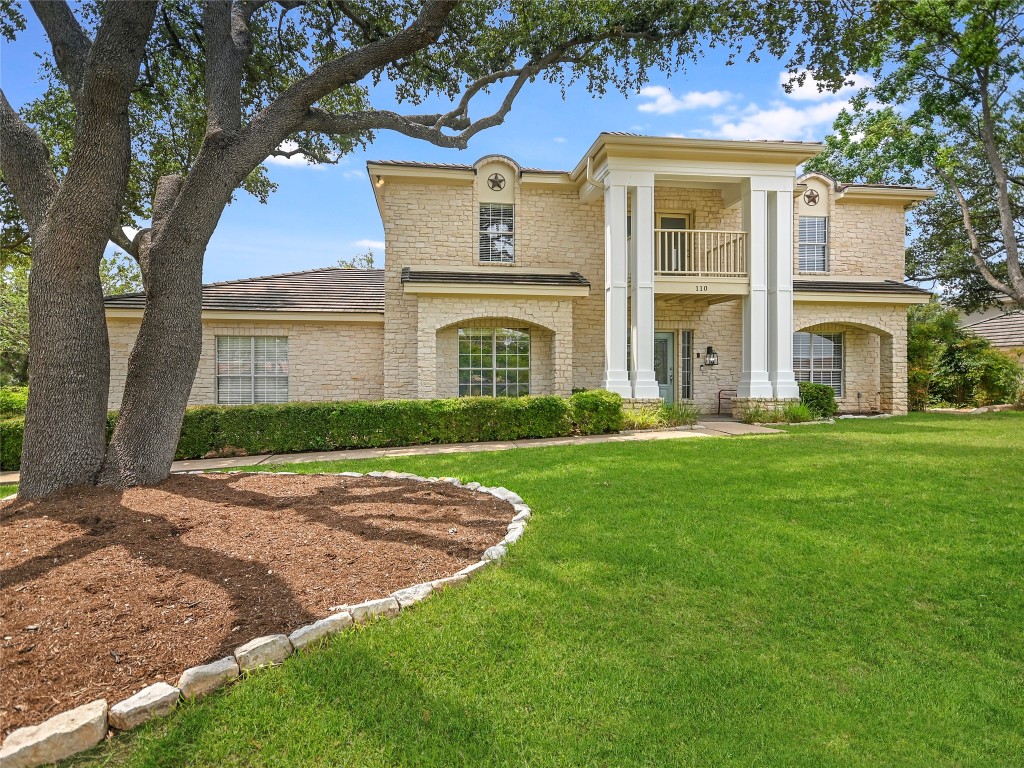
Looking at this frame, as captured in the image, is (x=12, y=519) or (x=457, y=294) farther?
(x=457, y=294)

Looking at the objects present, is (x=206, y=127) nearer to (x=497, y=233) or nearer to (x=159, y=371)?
(x=159, y=371)

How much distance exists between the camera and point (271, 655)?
2.48 metres

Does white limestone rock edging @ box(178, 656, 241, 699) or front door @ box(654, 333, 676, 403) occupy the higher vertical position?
front door @ box(654, 333, 676, 403)

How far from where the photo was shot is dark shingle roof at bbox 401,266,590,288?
12.8 meters

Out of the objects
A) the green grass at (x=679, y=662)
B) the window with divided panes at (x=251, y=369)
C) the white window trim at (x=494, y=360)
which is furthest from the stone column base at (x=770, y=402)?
the window with divided panes at (x=251, y=369)

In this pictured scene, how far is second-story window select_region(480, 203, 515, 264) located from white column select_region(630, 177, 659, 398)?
358 cm

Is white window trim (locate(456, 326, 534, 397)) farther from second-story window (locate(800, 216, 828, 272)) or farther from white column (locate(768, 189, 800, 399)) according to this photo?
second-story window (locate(800, 216, 828, 272))

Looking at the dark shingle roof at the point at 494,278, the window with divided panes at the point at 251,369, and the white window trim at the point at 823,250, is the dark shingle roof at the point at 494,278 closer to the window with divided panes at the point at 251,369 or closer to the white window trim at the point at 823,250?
the window with divided panes at the point at 251,369

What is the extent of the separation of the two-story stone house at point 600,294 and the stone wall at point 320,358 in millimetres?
41

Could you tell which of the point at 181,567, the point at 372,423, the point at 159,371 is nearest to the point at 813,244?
the point at 372,423

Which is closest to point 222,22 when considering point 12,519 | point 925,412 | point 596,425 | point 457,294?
point 12,519

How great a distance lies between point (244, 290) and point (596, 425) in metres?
10.5

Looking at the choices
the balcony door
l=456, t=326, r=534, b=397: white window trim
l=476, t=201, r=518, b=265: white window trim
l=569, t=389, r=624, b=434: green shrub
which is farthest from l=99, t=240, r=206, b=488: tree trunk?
the balcony door

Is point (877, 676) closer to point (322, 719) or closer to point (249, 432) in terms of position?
point (322, 719)
